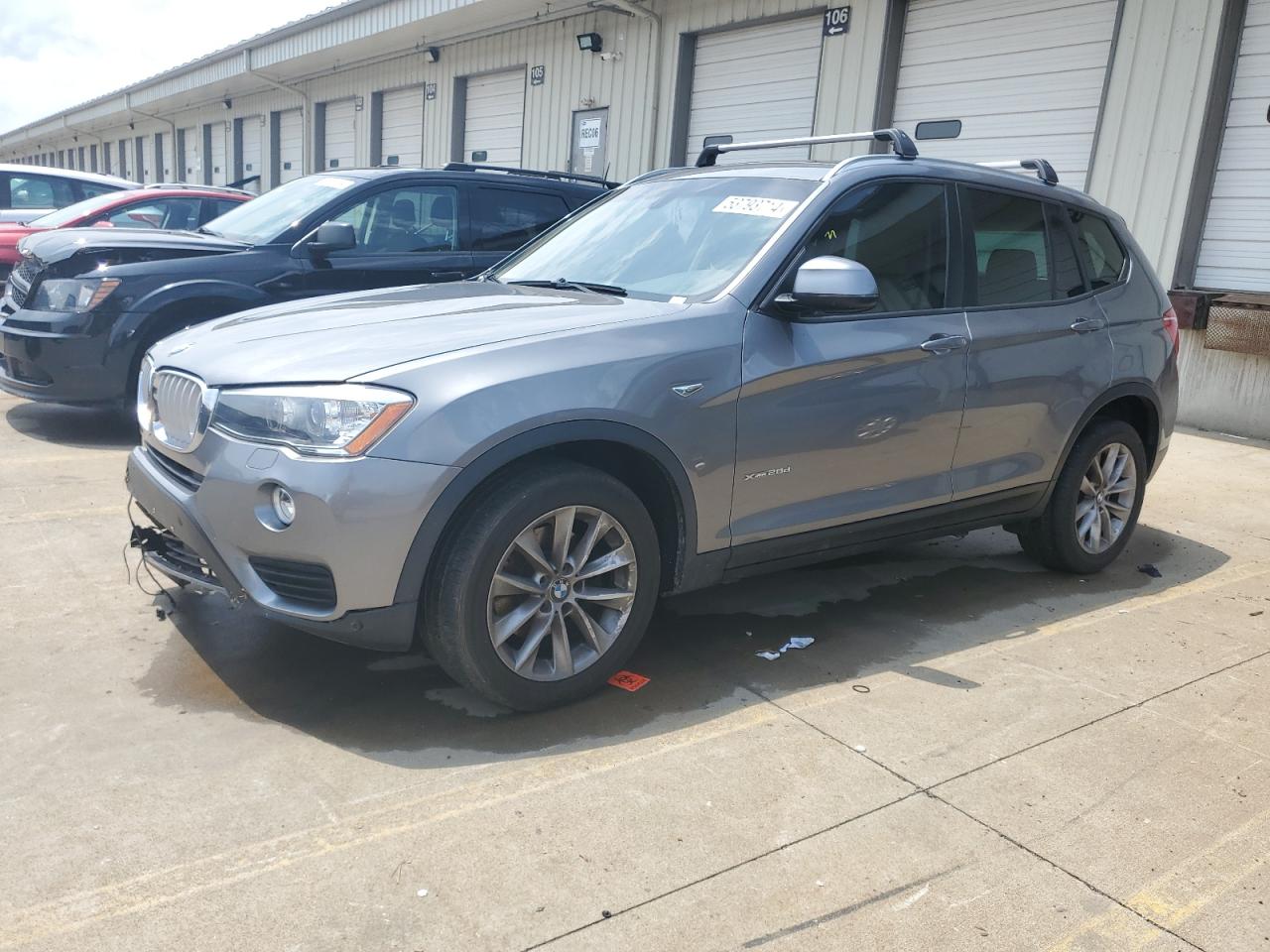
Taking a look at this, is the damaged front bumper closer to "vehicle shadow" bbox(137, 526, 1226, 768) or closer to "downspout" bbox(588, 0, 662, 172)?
"vehicle shadow" bbox(137, 526, 1226, 768)

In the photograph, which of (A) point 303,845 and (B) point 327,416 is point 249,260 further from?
(A) point 303,845

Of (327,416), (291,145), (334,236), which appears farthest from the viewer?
(291,145)

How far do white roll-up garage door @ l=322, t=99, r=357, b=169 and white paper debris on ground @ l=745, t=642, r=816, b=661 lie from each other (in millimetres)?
19182

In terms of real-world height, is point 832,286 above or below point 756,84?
below

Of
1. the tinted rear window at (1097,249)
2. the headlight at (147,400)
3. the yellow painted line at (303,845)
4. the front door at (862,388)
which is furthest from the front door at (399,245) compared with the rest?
the yellow painted line at (303,845)

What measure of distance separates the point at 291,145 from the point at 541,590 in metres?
23.4

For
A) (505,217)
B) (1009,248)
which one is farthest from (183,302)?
(1009,248)

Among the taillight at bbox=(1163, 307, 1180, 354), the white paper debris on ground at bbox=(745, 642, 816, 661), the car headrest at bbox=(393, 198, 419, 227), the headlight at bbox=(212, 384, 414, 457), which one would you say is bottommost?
the white paper debris on ground at bbox=(745, 642, 816, 661)

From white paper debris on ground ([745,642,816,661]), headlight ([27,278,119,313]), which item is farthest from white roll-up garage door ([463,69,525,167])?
white paper debris on ground ([745,642,816,661])

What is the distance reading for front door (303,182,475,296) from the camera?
6.82 meters

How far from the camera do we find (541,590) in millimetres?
3166

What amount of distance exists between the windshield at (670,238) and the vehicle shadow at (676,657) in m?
1.33

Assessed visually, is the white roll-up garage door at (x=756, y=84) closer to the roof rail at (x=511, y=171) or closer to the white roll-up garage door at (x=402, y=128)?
the roof rail at (x=511, y=171)

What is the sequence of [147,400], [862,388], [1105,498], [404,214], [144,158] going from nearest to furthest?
1. [147,400]
2. [862,388]
3. [1105,498]
4. [404,214]
5. [144,158]
